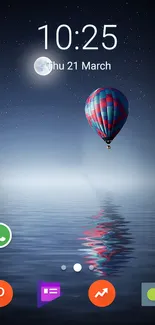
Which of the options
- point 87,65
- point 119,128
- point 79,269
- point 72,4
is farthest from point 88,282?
point 119,128

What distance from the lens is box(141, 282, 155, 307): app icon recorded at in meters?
4.86

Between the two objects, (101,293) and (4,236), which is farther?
(4,236)

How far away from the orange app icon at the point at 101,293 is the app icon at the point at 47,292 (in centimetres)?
39

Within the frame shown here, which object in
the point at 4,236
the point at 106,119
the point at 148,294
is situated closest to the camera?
the point at 148,294

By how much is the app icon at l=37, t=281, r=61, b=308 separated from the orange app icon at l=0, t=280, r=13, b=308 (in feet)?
1.13

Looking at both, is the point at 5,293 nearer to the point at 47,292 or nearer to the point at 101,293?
the point at 47,292

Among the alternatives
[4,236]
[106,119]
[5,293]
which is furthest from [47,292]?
[106,119]

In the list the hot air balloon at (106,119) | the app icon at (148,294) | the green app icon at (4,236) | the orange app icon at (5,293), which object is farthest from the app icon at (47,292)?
the hot air balloon at (106,119)

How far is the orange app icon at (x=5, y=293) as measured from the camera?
491 centimetres

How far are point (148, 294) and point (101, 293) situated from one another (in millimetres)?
552

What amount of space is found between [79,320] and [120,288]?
2.44 feet

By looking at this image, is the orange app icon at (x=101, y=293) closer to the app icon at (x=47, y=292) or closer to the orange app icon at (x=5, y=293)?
the app icon at (x=47, y=292)

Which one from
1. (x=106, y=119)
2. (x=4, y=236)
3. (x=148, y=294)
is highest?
(x=106, y=119)

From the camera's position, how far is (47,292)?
4973 millimetres
